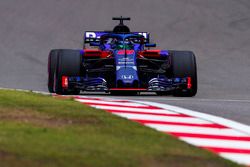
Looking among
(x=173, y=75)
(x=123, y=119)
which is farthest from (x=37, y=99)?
(x=173, y=75)

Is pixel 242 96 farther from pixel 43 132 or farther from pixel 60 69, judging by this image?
pixel 43 132

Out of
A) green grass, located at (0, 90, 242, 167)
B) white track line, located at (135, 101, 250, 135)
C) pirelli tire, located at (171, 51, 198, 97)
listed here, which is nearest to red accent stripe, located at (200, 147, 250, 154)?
green grass, located at (0, 90, 242, 167)

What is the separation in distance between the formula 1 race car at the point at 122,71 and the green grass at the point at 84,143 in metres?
6.27

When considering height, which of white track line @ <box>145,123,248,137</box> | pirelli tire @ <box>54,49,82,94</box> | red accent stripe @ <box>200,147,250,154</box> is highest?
pirelli tire @ <box>54,49,82,94</box>

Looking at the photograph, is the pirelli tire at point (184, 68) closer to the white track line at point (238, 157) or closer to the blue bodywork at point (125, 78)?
the blue bodywork at point (125, 78)

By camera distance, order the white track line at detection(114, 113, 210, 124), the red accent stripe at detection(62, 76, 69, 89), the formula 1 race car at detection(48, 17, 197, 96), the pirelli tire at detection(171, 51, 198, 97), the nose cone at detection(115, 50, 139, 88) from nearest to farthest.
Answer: the white track line at detection(114, 113, 210, 124) → the nose cone at detection(115, 50, 139, 88) → the formula 1 race car at detection(48, 17, 197, 96) → the red accent stripe at detection(62, 76, 69, 89) → the pirelli tire at detection(171, 51, 198, 97)

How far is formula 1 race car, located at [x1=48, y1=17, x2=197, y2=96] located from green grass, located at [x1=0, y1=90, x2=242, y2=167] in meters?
6.27

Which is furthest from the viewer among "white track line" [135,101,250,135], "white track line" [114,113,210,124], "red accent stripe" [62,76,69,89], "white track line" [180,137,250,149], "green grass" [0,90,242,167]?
"red accent stripe" [62,76,69,89]

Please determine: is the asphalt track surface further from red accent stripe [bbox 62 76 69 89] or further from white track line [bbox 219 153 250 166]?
white track line [bbox 219 153 250 166]

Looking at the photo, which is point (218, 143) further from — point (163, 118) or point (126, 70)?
point (126, 70)

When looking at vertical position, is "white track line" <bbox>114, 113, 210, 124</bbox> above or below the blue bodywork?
below

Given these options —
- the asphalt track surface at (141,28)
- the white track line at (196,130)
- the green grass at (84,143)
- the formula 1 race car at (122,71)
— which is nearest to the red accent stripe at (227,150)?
the green grass at (84,143)

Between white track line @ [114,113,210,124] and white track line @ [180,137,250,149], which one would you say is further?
white track line @ [114,113,210,124]

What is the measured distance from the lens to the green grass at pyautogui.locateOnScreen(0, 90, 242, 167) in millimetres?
6402
